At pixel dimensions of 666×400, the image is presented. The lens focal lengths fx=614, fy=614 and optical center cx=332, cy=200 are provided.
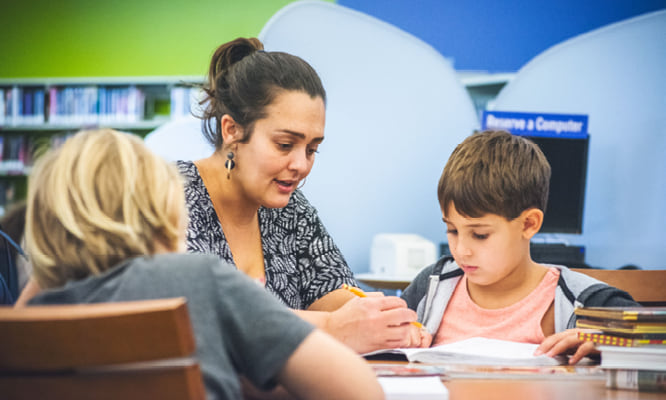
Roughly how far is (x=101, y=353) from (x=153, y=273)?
0.12 meters

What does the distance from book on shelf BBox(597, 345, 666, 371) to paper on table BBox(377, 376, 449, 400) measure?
11.3 inches

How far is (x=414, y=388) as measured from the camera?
0.86 m

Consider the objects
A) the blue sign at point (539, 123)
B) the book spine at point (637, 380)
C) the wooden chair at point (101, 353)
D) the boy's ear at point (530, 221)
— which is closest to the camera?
the wooden chair at point (101, 353)

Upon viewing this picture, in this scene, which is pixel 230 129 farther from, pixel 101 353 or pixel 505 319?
pixel 101 353

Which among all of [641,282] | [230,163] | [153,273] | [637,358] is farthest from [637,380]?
[230,163]

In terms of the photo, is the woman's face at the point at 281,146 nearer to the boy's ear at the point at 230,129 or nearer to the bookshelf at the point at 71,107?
the boy's ear at the point at 230,129

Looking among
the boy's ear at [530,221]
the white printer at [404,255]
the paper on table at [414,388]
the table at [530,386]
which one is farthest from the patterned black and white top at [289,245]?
the white printer at [404,255]

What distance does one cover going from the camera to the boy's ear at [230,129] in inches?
64.4

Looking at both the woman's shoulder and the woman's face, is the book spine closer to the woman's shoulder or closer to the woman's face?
the woman's face

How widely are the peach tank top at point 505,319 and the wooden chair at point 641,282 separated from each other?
15cm

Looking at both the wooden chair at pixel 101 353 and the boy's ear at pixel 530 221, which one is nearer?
the wooden chair at pixel 101 353

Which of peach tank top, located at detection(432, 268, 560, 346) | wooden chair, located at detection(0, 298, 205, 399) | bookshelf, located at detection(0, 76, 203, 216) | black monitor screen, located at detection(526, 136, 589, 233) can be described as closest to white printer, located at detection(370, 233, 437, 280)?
black monitor screen, located at detection(526, 136, 589, 233)

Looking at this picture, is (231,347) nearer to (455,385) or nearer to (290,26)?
(455,385)

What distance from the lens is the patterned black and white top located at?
1.57 m
